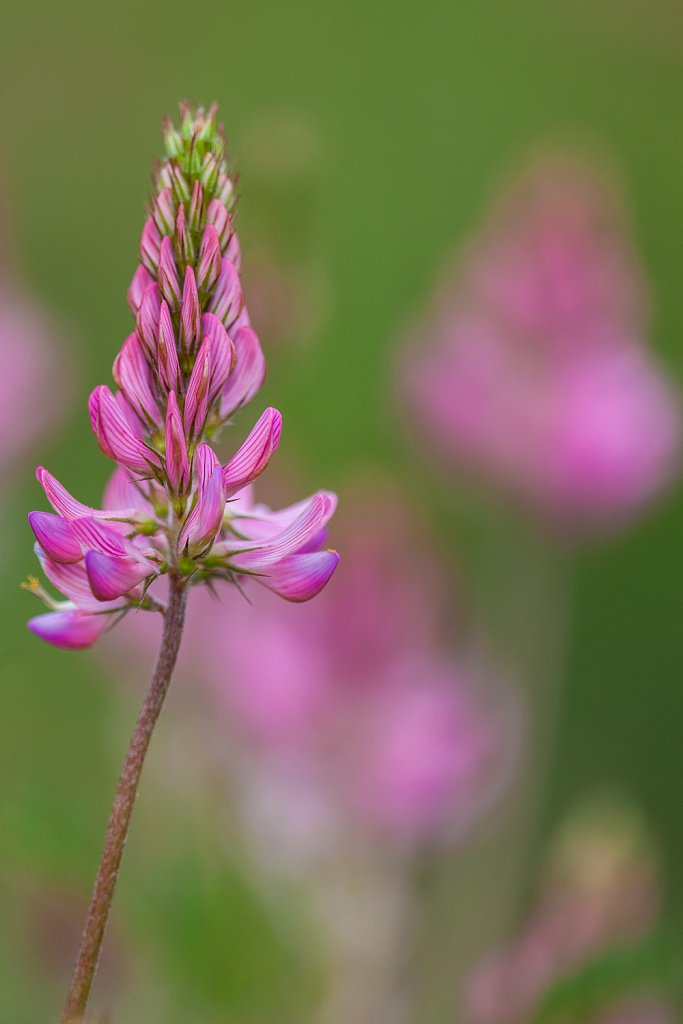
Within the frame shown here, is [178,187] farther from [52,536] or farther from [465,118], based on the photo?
[465,118]

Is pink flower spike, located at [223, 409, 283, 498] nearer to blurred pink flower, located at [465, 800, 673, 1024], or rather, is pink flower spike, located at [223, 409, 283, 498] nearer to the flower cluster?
the flower cluster

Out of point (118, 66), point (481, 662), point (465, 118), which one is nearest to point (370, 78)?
point (465, 118)

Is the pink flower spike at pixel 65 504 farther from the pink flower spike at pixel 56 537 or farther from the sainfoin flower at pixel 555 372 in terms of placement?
the sainfoin flower at pixel 555 372

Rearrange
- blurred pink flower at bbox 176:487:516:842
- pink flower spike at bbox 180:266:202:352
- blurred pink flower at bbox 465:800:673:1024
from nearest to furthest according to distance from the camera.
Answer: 1. pink flower spike at bbox 180:266:202:352
2. blurred pink flower at bbox 465:800:673:1024
3. blurred pink flower at bbox 176:487:516:842

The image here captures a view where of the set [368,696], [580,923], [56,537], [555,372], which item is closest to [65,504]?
[56,537]

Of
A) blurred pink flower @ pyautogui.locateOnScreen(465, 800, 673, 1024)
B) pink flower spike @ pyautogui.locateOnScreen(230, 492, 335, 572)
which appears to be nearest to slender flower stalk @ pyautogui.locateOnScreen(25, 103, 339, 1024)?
pink flower spike @ pyautogui.locateOnScreen(230, 492, 335, 572)

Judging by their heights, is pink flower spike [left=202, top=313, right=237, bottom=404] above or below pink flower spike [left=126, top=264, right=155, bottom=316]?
below

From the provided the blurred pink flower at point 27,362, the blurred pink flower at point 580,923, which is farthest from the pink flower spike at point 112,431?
the blurred pink flower at point 27,362

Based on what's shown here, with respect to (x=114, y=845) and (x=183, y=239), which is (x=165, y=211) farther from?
(x=114, y=845)
